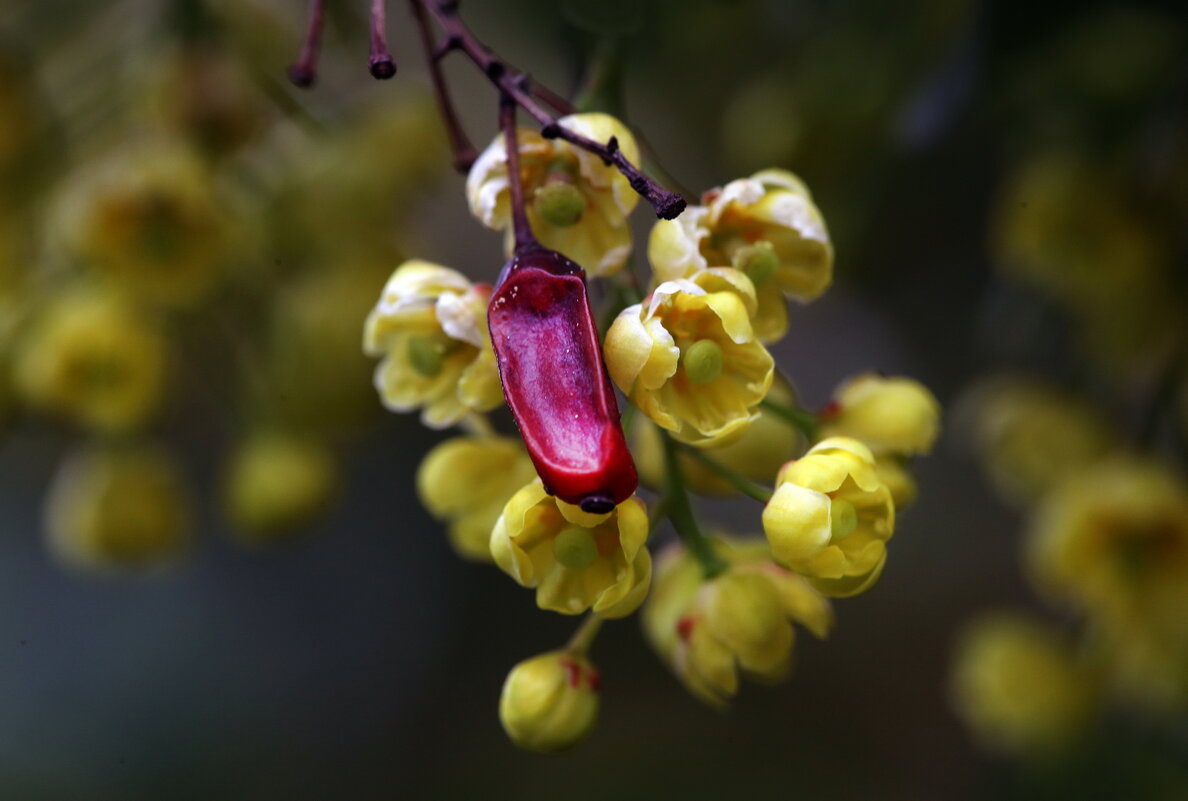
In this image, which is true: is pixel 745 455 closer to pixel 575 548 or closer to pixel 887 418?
pixel 887 418

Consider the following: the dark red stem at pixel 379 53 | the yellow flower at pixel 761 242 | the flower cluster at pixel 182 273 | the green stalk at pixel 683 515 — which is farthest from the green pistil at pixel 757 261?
the flower cluster at pixel 182 273

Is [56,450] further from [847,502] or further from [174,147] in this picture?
[847,502]

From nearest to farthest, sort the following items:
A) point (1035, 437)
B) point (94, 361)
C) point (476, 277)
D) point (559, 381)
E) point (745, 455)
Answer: point (559, 381) → point (745, 455) → point (94, 361) → point (1035, 437) → point (476, 277)

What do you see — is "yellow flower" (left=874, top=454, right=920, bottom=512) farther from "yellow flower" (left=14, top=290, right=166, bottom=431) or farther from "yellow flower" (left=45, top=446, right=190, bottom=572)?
"yellow flower" (left=45, top=446, right=190, bottom=572)

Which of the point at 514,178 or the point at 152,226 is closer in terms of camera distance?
the point at 514,178

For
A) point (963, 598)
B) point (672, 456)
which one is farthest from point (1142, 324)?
point (963, 598)

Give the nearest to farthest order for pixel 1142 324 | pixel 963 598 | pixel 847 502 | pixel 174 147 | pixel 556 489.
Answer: pixel 556 489 → pixel 847 502 → pixel 174 147 → pixel 1142 324 → pixel 963 598

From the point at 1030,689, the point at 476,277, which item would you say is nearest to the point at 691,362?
the point at 1030,689
